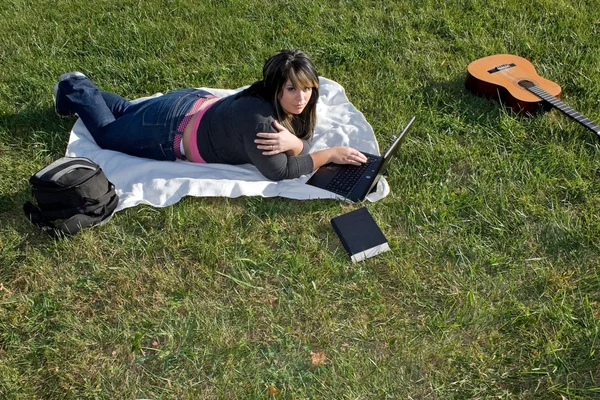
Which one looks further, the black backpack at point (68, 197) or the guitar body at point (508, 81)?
the guitar body at point (508, 81)

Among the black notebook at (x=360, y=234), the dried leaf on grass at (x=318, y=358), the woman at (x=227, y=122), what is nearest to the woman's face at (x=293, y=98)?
the woman at (x=227, y=122)

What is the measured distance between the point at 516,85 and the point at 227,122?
8.86 feet

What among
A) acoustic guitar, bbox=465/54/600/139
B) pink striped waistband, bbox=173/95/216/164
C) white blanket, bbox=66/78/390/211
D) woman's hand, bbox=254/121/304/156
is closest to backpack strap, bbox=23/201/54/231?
white blanket, bbox=66/78/390/211

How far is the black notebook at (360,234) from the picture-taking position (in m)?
3.43

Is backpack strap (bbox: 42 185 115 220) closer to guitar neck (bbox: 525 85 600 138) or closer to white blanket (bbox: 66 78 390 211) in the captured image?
white blanket (bbox: 66 78 390 211)

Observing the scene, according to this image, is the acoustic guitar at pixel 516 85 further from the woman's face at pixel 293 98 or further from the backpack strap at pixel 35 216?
the backpack strap at pixel 35 216

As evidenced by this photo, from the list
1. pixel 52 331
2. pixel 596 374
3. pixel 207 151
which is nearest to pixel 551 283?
pixel 596 374

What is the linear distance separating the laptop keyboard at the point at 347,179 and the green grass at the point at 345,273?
0.41 ft

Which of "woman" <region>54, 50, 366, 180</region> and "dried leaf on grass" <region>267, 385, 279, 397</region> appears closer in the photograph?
"dried leaf on grass" <region>267, 385, 279, 397</region>

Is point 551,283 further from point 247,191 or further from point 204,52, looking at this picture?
point 204,52

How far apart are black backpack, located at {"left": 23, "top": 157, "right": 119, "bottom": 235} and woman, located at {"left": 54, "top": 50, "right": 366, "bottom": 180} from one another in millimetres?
612

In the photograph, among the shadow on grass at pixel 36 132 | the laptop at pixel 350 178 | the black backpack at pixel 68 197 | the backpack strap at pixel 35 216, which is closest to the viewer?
the black backpack at pixel 68 197

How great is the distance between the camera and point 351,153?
3.98 metres

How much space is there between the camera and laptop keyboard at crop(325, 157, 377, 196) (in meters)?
3.86
